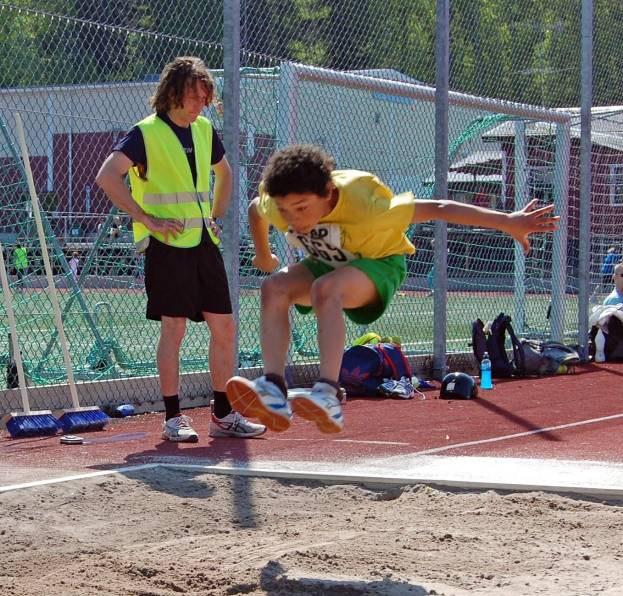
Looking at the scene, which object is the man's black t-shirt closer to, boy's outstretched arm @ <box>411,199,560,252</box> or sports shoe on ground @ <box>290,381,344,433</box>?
boy's outstretched arm @ <box>411,199,560,252</box>

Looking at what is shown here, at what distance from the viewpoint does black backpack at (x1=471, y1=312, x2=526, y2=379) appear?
468 inches

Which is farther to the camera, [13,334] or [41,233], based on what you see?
[13,334]

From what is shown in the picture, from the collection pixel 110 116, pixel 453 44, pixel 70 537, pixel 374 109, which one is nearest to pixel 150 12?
pixel 110 116

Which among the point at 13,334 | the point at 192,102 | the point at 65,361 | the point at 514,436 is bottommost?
the point at 514,436

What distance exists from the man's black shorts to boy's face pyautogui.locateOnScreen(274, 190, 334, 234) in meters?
2.17

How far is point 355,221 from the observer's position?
17.6ft

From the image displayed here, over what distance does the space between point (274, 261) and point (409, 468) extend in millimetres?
1245

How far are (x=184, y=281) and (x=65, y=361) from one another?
1.10 meters

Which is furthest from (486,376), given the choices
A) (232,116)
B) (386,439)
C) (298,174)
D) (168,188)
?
(298,174)

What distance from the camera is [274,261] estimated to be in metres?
5.99

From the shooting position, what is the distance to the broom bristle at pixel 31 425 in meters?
7.81

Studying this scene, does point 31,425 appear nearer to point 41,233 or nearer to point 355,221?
point 41,233

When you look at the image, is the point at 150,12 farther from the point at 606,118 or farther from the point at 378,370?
the point at 606,118

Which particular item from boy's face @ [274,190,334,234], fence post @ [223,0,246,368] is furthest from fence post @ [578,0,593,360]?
boy's face @ [274,190,334,234]
